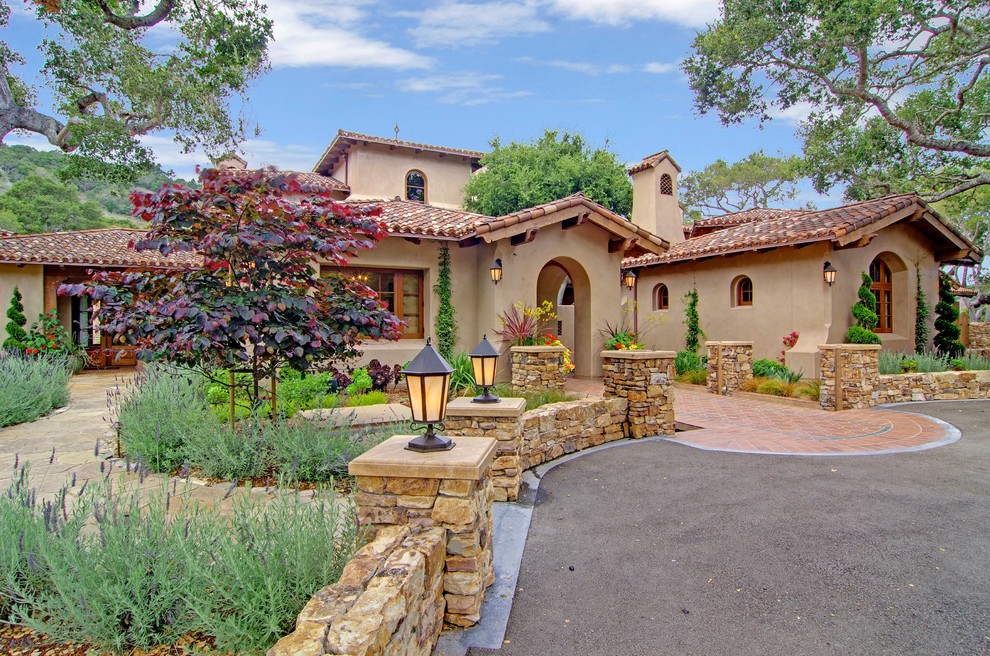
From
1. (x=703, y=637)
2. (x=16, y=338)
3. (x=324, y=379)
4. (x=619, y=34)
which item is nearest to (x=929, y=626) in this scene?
(x=703, y=637)

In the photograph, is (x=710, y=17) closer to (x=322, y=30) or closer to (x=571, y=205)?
(x=571, y=205)

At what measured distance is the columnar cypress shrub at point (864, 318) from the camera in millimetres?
12500

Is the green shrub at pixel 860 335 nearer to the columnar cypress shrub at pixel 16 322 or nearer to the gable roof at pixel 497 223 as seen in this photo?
the gable roof at pixel 497 223

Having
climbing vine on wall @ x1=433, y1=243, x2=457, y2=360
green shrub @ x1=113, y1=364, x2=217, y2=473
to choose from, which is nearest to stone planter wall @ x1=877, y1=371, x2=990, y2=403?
climbing vine on wall @ x1=433, y1=243, x2=457, y2=360

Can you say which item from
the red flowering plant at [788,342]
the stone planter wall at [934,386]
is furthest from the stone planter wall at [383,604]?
the red flowering plant at [788,342]

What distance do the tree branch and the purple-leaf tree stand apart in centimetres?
1002

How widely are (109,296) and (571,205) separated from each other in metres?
9.05

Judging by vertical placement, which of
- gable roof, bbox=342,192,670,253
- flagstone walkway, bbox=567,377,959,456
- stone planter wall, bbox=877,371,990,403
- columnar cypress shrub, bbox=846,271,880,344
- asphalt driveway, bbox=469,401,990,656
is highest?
gable roof, bbox=342,192,670,253

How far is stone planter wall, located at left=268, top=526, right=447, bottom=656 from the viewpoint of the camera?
6.00 feet

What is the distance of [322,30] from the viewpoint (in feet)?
42.8

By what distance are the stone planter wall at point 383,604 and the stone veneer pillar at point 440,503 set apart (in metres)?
0.08

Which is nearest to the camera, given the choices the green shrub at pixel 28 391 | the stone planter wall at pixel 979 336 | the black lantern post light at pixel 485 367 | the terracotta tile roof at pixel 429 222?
the black lantern post light at pixel 485 367

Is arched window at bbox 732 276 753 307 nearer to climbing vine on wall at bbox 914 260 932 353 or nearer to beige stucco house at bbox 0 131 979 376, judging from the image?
beige stucco house at bbox 0 131 979 376

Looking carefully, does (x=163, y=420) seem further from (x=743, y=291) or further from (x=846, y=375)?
(x=743, y=291)
